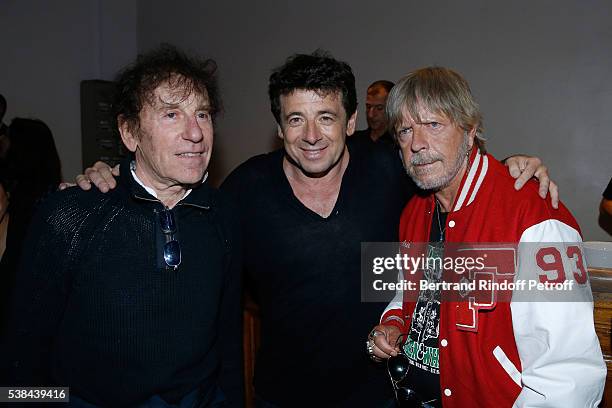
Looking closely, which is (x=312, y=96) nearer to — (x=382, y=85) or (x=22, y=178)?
(x=22, y=178)

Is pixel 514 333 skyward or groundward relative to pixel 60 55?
groundward

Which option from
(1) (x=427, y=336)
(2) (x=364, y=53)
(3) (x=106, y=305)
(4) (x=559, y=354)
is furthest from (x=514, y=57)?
(3) (x=106, y=305)

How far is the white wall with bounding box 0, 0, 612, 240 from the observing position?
13.0ft

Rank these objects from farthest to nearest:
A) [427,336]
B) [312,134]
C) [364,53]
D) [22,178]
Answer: [364,53] → [22,178] → [312,134] → [427,336]

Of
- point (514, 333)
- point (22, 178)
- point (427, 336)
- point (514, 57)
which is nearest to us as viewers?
point (514, 333)

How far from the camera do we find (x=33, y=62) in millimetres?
5699

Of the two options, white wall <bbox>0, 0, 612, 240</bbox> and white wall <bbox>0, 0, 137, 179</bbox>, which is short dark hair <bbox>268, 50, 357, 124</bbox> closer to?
white wall <bbox>0, 0, 612, 240</bbox>

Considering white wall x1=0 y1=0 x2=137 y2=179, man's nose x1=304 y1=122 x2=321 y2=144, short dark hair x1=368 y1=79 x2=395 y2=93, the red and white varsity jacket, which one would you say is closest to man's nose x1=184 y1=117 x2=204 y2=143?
man's nose x1=304 y1=122 x2=321 y2=144

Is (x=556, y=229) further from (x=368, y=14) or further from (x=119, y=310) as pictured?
(x=368, y=14)

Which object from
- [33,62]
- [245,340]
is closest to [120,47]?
[33,62]

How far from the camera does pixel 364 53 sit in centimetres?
492

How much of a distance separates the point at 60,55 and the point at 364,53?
3.41m

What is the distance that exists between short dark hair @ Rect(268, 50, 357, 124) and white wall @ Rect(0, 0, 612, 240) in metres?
2.44

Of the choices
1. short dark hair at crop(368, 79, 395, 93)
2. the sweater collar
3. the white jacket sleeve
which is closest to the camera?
the white jacket sleeve
